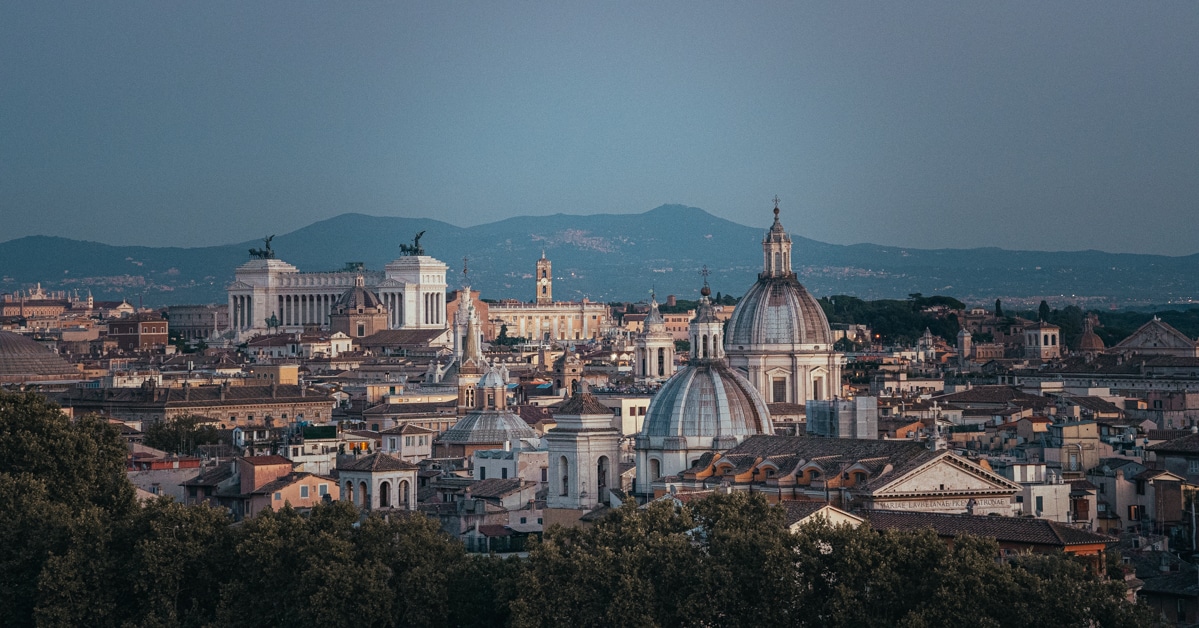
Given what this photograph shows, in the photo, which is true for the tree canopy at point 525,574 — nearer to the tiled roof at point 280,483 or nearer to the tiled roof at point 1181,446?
the tiled roof at point 280,483

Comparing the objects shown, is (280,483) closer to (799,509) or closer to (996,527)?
(799,509)

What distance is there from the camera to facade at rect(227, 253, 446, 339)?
581ft

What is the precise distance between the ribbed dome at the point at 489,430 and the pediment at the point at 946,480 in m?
24.7

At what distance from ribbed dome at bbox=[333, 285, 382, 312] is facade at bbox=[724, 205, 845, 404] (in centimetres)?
8832

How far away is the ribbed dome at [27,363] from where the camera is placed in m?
102

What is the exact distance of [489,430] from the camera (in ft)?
225

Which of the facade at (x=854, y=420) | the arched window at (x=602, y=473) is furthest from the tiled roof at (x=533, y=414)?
the arched window at (x=602, y=473)

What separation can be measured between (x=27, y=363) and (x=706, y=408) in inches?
2324

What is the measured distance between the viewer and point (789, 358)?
250 ft

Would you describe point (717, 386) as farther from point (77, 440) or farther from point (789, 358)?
point (789, 358)

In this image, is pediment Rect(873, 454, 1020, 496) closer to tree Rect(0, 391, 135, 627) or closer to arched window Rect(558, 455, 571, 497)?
arched window Rect(558, 455, 571, 497)

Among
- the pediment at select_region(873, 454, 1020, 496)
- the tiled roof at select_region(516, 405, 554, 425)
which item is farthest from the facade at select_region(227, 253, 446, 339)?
the pediment at select_region(873, 454, 1020, 496)

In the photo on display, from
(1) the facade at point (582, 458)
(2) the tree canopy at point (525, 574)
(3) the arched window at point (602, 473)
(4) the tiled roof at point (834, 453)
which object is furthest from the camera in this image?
(3) the arched window at point (602, 473)

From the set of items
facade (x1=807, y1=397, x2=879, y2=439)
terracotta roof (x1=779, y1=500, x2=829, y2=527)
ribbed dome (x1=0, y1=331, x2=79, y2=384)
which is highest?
ribbed dome (x1=0, y1=331, x2=79, y2=384)
